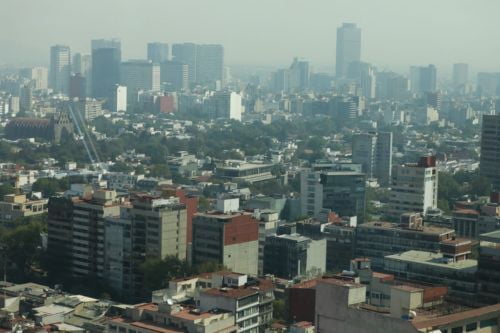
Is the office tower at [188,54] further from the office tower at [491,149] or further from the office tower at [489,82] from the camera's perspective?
the office tower at [491,149]

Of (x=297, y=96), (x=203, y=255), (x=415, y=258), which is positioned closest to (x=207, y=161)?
(x=203, y=255)

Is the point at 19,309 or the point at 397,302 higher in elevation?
the point at 397,302

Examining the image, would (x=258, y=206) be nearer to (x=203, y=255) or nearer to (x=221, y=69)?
(x=203, y=255)

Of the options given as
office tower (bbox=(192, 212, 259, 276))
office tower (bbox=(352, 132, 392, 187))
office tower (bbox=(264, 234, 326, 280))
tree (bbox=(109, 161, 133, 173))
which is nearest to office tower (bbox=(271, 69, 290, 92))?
office tower (bbox=(352, 132, 392, 187))

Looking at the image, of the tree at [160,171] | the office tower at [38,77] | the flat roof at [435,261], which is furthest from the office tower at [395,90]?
the flat roof at [435,261]

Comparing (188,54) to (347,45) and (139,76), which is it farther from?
(347,45)

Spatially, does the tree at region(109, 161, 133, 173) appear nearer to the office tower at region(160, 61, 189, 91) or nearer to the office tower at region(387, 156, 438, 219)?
the office tower at region(387, 156, 438, 219)
